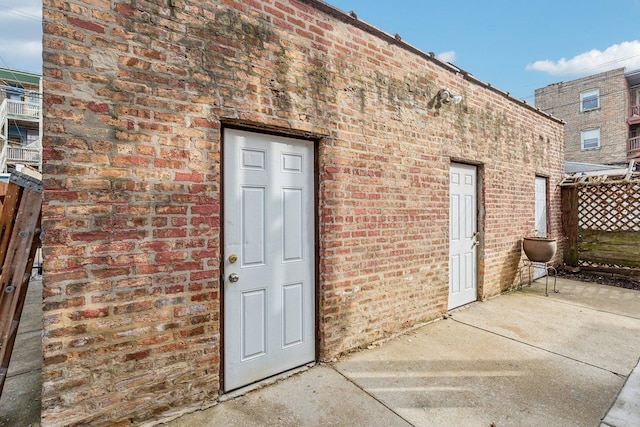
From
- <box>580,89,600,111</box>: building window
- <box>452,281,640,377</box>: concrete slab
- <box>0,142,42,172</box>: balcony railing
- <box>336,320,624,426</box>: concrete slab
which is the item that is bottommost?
<box>336,320,624,426</box>: concrete slab

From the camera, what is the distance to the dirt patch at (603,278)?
603 cm

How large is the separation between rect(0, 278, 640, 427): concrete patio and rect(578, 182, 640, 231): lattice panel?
3.62 meters

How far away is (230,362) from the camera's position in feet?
8.43

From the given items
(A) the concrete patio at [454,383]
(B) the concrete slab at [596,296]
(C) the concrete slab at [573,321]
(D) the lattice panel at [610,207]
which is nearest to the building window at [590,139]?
(D) the lattice panel at [610,207]

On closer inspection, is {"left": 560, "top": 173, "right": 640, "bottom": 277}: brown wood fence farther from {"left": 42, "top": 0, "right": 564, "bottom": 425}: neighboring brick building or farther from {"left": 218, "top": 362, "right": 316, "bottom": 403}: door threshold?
{"left": 218, "top": 362, "right": 316, "bottom": 403}: door threshold

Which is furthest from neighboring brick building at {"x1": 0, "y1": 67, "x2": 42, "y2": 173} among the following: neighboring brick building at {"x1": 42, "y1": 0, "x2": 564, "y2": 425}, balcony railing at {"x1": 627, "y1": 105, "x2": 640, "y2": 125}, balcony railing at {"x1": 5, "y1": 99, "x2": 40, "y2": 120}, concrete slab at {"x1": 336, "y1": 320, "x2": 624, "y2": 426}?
balcony railing at {"x1": 627, "y1": 105, "x2": 640, "y2": 125}

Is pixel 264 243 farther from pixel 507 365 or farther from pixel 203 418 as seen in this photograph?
pixel 507 365

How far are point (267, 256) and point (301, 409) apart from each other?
47.0 inches

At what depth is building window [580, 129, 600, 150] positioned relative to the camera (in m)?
19.6

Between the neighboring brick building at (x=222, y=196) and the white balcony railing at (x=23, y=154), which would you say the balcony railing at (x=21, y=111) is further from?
the neighboring brick building at (x=222, y=196)

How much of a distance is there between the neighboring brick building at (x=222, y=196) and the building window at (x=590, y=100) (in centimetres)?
2203

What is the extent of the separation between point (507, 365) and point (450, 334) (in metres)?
0.79

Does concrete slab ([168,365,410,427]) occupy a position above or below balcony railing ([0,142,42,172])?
below

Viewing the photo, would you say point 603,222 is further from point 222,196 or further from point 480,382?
point 222,196
